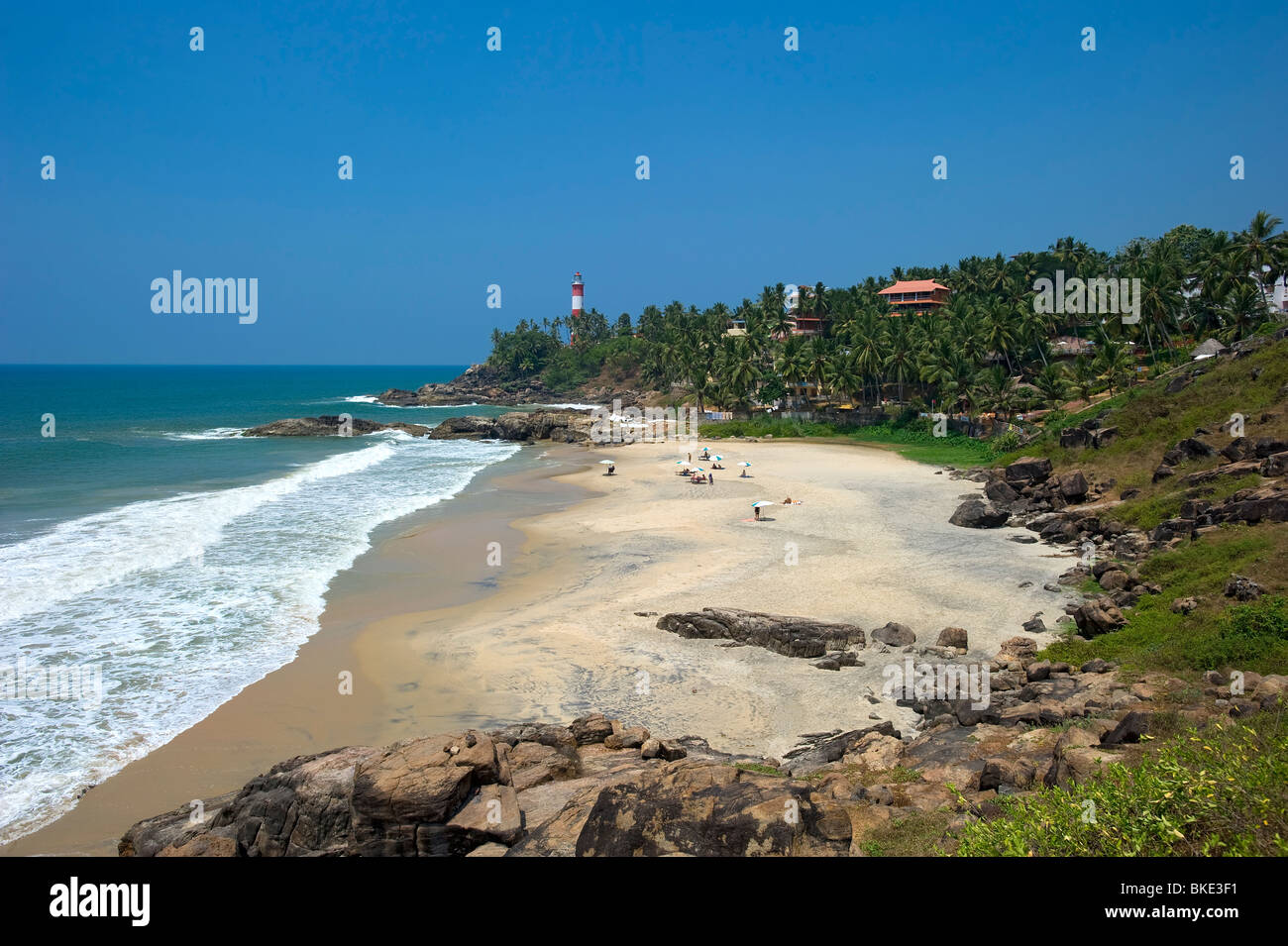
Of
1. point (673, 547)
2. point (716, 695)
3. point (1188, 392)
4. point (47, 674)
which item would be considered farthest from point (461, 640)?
point (1188, 392)

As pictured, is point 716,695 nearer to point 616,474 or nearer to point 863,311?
point 616,474

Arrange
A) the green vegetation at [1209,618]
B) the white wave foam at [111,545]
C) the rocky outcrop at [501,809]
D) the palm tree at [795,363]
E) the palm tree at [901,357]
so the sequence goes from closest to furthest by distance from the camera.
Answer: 1. the rocky outcrop at [501,809]
2. the green vegetation at [1209,618]
3. the white wave foam at [111,545]
4. the palm tree at [901,357]
5. the palm tree at [795,363]

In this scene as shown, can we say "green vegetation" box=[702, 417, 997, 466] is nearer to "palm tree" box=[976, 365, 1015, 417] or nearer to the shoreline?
"palm tree" box=[976, 365, 1015, 417]

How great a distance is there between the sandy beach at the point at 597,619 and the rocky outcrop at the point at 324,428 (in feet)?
142

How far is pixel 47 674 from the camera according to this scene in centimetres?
1702

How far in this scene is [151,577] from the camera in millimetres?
24328

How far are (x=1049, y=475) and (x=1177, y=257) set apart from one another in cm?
3826

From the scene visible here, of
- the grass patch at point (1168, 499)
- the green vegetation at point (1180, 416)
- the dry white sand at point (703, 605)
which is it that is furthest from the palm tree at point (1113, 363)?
the grass patch at point (1168, 499)

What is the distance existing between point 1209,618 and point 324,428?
75340 mm

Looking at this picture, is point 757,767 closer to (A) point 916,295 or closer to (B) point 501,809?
(B) point 501,809

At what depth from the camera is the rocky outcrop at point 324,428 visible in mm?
74875

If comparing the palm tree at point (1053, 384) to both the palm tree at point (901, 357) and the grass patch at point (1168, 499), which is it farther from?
the grass patch at point (1168, 499)

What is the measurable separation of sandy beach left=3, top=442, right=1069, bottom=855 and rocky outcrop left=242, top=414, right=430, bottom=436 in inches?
1698

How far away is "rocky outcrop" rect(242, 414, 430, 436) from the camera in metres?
74.9
